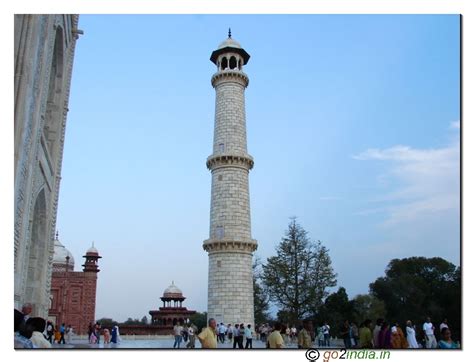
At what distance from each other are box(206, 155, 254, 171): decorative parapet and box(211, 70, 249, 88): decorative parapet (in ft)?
14.0

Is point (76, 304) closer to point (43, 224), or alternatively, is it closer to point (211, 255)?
point (211, 255)

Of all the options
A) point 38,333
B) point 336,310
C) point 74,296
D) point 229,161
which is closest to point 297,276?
point 336,310

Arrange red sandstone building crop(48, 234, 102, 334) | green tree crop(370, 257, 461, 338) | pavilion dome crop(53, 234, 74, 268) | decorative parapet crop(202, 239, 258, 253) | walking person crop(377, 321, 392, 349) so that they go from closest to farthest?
walking person crop(377, 321, 392, 349) → decorative parapet crop(202, 239, 258, 253) → green tree crop(370, 257, 461, 338) → red sandstone building crop(48, 234, 102, 334) → pavilion dome crop(53, 234, 74, 268)

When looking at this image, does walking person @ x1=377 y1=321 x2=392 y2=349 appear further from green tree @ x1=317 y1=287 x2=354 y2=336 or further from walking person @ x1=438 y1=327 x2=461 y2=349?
green tree @ x1=317 y1=287 x2=354 y2=336

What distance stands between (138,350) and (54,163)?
940 cm

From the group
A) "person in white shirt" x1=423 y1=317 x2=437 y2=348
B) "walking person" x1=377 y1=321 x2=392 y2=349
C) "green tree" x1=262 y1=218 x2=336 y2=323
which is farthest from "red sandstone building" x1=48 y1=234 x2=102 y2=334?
"walking person" x1=377 y1=321 x2=392 y2=349

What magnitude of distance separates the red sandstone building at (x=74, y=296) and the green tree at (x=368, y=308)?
1963 centimetres

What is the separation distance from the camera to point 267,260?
32.8m

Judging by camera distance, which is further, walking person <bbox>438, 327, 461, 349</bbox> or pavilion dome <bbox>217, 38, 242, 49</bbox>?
pavilion dome <bbox>217, 38, 242, 49</bbox>

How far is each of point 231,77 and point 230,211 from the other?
7.19 metres

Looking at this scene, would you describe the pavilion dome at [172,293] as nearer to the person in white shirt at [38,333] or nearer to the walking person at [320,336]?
the walking person at [320,336]

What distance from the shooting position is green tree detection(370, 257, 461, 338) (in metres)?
28.6

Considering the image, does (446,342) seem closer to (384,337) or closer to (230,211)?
(384,337)
